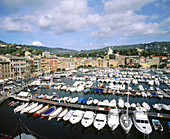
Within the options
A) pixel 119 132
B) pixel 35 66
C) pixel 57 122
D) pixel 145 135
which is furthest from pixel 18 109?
pixel 35 66

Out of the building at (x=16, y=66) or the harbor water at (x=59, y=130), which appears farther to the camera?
the building at (x=16, y=66)

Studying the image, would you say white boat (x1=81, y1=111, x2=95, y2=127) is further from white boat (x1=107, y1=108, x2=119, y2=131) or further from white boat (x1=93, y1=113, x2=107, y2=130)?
white boat (x1=107, y1=108, x2=119, y2=131)

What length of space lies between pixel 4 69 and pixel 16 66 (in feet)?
23.3

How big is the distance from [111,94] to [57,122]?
23.5 m

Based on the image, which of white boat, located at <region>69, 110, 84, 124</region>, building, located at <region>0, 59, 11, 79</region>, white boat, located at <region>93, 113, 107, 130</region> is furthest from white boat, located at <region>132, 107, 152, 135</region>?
building, located at <region>0, 59, 11, 79</region>

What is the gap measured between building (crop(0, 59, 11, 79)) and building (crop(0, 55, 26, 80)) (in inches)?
62.8

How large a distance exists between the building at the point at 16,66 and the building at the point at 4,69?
1.60 m

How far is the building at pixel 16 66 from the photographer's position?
59875mm

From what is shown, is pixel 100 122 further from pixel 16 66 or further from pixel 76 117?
pixel 16 66

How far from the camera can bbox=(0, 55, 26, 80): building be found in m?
59.9

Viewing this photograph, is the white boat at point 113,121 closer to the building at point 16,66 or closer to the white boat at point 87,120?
the white boat at point 87,120

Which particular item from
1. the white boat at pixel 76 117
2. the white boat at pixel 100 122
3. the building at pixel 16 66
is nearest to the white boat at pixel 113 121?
the white boat at pixel 100 122

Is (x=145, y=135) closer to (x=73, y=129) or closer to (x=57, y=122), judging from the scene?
(x=73, y=129)

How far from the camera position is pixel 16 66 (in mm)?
63094
